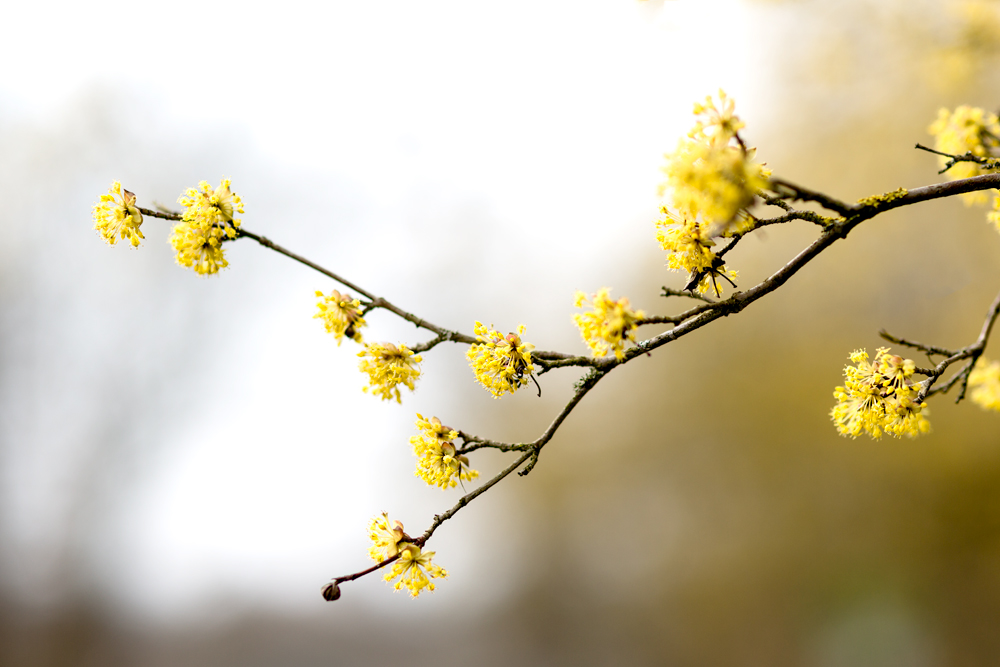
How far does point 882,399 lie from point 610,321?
0.40 metres

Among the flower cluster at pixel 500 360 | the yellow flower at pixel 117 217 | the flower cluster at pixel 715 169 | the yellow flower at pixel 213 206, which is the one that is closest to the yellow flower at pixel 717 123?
the flower cluster at pixel 715 169

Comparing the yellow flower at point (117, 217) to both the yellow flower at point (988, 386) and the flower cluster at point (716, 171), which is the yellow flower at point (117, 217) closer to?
the flower cluster at point (716, 171)

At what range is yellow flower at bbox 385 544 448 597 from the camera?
0.66 meters

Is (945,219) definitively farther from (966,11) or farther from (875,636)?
(875,636)

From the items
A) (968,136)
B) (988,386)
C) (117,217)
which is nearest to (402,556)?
(117,217)

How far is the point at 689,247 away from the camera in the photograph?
649 mm

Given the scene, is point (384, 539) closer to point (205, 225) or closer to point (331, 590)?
point (331, 590)

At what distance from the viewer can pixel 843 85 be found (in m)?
3.00

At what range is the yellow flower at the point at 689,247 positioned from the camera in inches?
25.2

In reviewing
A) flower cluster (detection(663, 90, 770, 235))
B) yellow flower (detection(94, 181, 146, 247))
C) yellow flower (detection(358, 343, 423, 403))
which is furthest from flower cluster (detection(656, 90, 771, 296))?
yellow flower (detection(94, 181, 146, 247))

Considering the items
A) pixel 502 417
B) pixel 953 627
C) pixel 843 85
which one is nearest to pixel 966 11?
pixel 843 85

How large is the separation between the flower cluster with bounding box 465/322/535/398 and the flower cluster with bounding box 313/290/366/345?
145 millimetres

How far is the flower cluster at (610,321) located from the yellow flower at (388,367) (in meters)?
0.22

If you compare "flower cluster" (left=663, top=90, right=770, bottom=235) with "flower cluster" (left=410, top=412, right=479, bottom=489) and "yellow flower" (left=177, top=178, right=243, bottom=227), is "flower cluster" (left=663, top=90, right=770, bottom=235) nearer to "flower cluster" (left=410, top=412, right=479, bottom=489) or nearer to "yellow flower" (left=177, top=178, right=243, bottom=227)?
"flower cluster" (left=410, top=412, right=479, bottom=489)
